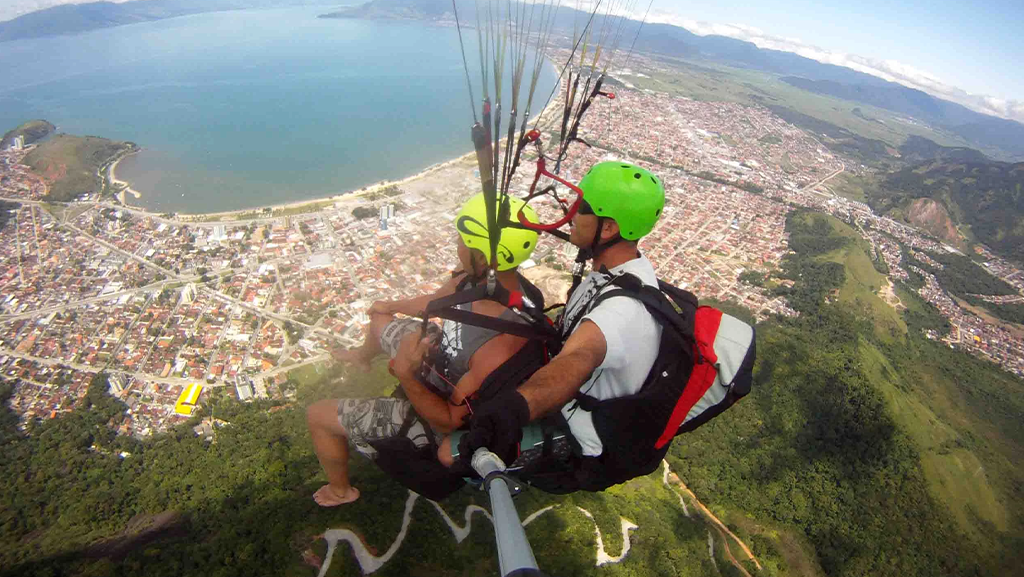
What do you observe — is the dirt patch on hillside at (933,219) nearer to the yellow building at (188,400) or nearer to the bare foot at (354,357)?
the bare foot at (354,357)

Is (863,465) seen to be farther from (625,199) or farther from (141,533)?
(141,533)

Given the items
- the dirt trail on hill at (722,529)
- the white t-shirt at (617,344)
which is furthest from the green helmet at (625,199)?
the dirt trail on hill at (722,529)

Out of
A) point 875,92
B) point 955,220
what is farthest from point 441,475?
point 875,92

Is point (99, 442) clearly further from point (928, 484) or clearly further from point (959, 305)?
point (959, 305)

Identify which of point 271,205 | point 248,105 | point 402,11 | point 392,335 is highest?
point 402,11

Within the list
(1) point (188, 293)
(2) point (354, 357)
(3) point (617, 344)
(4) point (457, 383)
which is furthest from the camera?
(1) point (188, 293)

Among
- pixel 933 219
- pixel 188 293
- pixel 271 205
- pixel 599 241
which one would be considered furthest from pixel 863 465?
pixel 933 219
